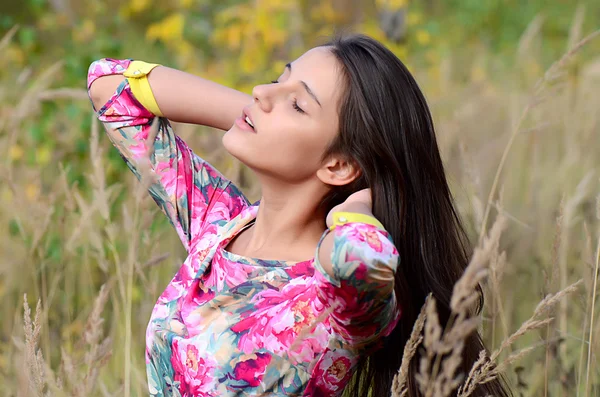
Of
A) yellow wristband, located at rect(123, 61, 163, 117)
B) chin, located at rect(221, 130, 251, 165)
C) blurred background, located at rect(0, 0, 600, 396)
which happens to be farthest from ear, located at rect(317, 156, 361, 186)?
yellow wristband, located at rect(123, 61, 163, 117)

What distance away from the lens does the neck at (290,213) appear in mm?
1861

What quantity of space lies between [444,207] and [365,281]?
0.55 meters

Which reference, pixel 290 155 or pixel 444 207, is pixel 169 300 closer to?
pixel 290 155

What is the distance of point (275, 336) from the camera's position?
1.65 m

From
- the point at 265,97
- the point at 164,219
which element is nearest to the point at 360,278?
the point at 265,97

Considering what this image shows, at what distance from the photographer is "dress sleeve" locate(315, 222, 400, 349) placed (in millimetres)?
1360

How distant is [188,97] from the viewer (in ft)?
6.87

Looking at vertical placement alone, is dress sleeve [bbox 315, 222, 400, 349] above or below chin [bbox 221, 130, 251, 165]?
below

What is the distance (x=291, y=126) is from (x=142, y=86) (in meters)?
0.51

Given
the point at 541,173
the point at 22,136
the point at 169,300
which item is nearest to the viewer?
the point at 169,300

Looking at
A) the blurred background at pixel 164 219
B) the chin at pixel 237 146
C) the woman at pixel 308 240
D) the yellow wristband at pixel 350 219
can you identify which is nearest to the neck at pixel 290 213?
the woman at pixel 308 240

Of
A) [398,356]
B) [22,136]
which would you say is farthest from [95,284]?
[398,356]

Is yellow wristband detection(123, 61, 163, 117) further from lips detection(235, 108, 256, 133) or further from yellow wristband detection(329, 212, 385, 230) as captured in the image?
yellow wristband detection(329, 212, 385, 230)

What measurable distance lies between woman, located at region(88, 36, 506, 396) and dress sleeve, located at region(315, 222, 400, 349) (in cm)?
4
